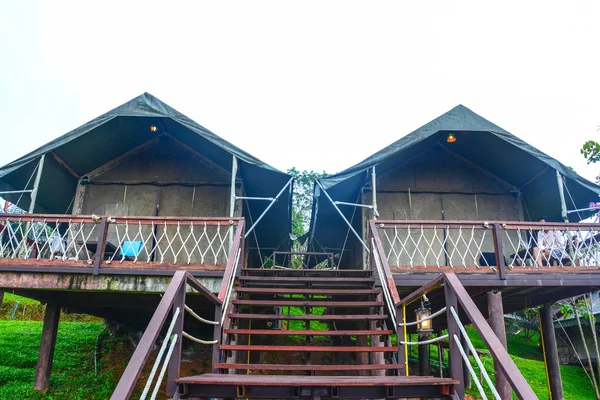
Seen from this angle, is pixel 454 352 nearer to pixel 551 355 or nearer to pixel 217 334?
pixel 217 334

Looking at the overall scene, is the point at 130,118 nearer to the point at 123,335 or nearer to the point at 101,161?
the point at 101,161

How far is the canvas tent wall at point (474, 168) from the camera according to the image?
791cm

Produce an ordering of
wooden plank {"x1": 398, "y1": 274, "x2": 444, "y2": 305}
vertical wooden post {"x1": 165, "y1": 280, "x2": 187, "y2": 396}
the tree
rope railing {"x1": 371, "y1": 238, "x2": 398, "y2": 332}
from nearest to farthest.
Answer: vertical wooden post {"x1": 165, "y1": 280, "x2": 187, "y2": 396}
wooden plank {"x1": 398, "y1": 274, "x2": 444, "y2": 305}
rope railing {"x1": 371, "y1": 238, "x2": 398, "y2": 332}
the tree

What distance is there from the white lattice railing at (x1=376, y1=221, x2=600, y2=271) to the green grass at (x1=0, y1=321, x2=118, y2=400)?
20.1 feet

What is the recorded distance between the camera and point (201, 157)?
9719mm

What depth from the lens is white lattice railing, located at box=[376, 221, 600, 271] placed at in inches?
252

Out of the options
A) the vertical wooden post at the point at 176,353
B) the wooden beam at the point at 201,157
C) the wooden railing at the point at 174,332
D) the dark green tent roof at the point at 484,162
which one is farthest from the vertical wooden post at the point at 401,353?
the wooden beam at the point at 201,157

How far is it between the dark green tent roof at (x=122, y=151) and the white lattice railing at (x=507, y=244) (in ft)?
9.29

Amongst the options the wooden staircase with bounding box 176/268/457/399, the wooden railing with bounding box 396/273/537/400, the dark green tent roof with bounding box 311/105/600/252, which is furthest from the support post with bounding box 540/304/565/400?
the wooden railing with bounding box 396/273/537/400

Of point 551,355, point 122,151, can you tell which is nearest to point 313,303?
point 551,355

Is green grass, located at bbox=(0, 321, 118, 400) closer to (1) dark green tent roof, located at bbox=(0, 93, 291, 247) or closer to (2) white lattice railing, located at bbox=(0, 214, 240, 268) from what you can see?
(2) white lattice railing, located at bbox=(0, 214, 240, 268)

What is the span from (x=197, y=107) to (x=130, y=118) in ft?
217

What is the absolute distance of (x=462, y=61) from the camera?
1219 inches

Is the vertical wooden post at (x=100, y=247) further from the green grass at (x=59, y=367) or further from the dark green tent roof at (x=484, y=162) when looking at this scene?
the dark green tent roof at (x=484, y=162)
